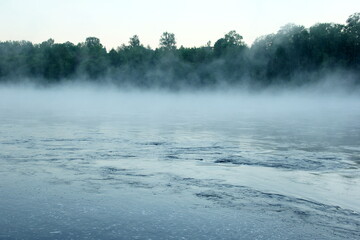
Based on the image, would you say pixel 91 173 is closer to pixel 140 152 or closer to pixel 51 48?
pixel 140 152

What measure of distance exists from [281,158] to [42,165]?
6.61m

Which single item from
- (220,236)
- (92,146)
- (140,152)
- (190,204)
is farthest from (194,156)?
(220,236)

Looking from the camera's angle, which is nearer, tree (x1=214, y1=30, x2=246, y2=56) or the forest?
the forest

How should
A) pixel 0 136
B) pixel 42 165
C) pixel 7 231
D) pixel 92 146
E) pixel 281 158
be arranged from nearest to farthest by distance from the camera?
pixel 7 231 → pixel 42 165 → pixel 281 158 → pixel 92 146 → pixel 0 136

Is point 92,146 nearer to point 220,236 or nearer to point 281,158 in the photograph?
point 281,158

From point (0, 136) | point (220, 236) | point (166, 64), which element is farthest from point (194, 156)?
point (166, 64)

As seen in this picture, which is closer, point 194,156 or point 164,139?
point 194,156

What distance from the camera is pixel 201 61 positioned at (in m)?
115

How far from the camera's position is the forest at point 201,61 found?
8450 centimetres

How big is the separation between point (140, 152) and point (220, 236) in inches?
301

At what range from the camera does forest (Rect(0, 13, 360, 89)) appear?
84500mm

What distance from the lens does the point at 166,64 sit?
11588cm

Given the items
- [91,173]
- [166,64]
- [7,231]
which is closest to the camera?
[7,231]

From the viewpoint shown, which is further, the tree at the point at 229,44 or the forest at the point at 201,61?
the tree at the point at 229,44
